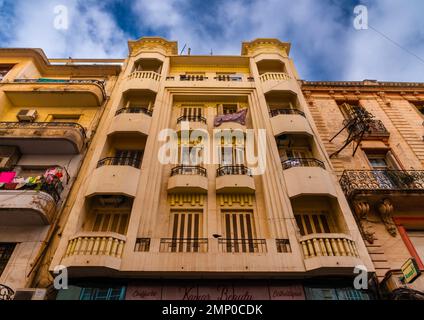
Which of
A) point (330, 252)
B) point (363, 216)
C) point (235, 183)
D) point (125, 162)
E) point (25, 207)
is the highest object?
point (125, 162)

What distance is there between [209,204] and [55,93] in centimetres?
1050

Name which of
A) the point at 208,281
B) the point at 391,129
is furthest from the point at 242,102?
the point at 208,281

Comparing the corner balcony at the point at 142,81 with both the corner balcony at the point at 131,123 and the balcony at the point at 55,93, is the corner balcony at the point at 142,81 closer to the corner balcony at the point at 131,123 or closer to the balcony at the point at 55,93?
the balcony at the point at 55,93

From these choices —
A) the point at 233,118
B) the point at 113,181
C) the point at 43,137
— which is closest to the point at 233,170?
the point at 233,118

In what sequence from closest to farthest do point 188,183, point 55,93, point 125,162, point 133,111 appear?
point 188,183, point 125,162, point 133,111, point 55,93

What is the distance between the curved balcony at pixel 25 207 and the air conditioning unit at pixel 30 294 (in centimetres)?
264

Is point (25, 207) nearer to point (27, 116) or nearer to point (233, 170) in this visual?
point (27, 116)

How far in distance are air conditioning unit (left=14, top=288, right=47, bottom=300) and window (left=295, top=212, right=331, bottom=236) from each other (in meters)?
8.46

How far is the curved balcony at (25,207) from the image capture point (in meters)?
8.66

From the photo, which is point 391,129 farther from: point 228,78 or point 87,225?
point 87,225

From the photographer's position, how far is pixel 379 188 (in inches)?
390

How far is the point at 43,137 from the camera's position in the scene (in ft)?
36.4

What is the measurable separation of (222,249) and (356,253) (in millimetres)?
4234

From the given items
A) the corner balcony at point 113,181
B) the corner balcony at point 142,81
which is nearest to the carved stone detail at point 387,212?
the corner balcony at point 113,181
